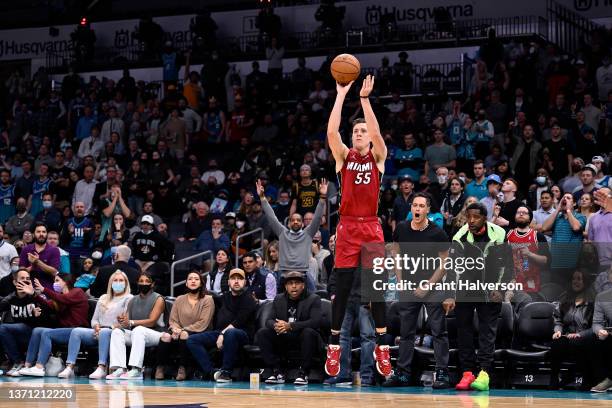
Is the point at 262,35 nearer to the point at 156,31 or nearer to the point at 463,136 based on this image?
the point at 156,31

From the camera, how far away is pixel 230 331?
14.1 m

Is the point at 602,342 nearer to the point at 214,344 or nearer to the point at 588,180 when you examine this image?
the point at 588,180

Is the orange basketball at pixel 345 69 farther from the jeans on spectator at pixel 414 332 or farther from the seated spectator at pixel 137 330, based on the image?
the seated spectator at pixel 137 330

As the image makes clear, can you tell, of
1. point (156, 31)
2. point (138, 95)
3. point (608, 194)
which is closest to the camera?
point (608, 194)

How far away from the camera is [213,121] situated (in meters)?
24.2

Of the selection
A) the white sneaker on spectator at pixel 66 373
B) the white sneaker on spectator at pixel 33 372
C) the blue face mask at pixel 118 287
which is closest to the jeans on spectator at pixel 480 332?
the blue face mask at pixel 118 287

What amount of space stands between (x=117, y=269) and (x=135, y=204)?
466 centimetres

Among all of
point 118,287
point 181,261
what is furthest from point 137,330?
point 181,261

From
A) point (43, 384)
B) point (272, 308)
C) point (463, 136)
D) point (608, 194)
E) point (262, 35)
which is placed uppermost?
point (262, 35)

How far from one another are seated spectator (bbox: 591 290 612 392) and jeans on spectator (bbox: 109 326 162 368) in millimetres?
6005

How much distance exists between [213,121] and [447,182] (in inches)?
339

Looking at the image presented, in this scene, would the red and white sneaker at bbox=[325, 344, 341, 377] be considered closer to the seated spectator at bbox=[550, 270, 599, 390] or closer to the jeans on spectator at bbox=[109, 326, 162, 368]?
the seated spectator at bbox=[550, 270, 599, 390]

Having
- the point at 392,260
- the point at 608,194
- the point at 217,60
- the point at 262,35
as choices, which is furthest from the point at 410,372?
the point at 262,35

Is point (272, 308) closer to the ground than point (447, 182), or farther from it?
closer to the ground
